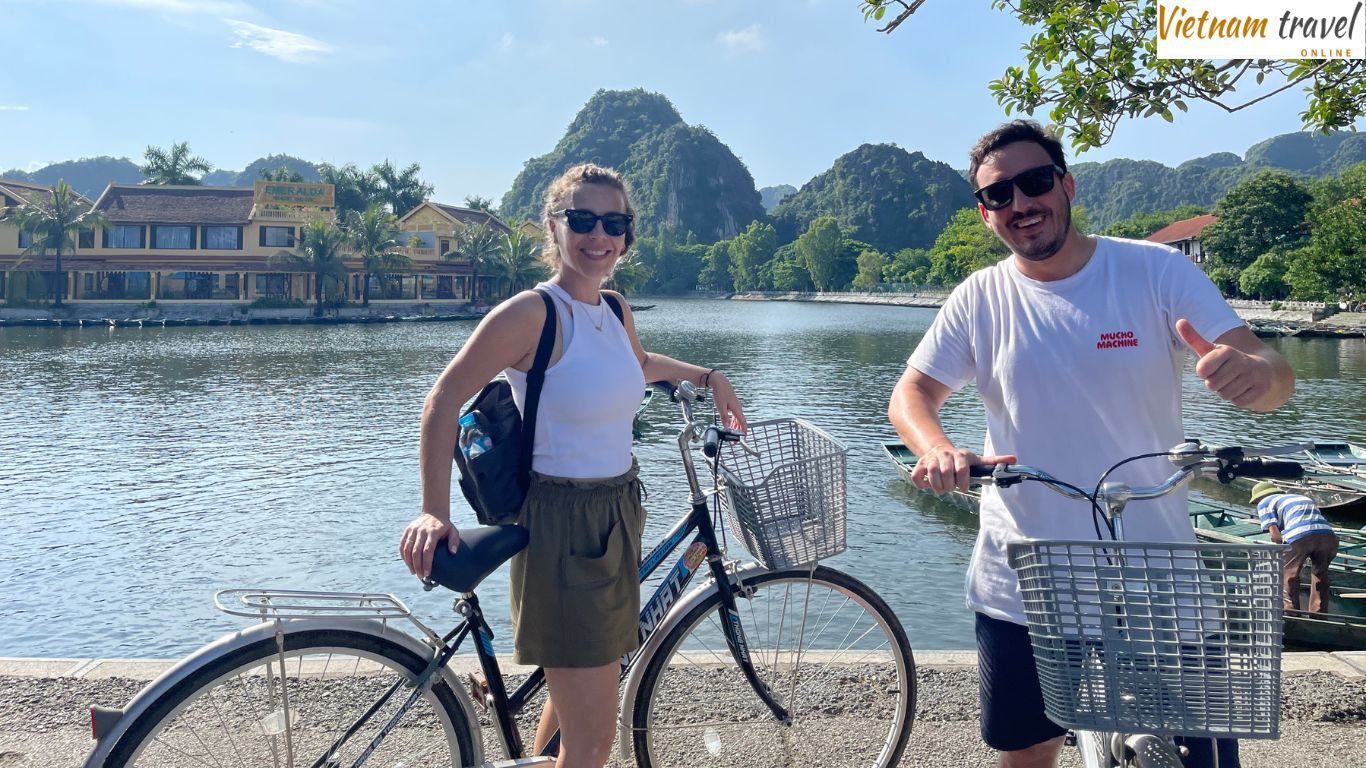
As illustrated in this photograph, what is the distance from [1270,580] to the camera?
1.73 m

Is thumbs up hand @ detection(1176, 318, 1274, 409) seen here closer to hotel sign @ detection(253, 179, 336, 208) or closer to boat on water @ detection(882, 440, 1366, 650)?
boat on water @ detection(882, 440, 1366, 650)

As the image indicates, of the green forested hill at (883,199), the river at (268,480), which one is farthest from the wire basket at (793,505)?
the green forested hill at (883,199)

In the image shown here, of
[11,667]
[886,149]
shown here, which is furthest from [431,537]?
[886,149]

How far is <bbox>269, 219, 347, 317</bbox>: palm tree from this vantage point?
59625 mm

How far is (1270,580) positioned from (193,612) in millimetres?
9900

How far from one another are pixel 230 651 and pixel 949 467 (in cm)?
158

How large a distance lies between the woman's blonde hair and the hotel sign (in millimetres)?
64248

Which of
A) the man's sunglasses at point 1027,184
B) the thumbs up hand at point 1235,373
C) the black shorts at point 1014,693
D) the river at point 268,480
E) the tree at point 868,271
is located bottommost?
the river at point 268,480

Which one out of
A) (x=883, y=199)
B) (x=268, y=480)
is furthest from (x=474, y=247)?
(x=883, y=199)

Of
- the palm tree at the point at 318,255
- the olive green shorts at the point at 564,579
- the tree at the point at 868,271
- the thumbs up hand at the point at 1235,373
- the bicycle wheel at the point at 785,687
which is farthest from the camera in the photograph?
the tree at the point at 868,271

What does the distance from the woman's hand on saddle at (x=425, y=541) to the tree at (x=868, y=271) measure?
125 metres

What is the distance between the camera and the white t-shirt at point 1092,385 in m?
2.26

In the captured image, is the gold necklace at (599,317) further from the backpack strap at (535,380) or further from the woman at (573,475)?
the backpack strap at (535,380)

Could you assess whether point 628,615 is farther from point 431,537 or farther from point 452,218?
point 452,218
